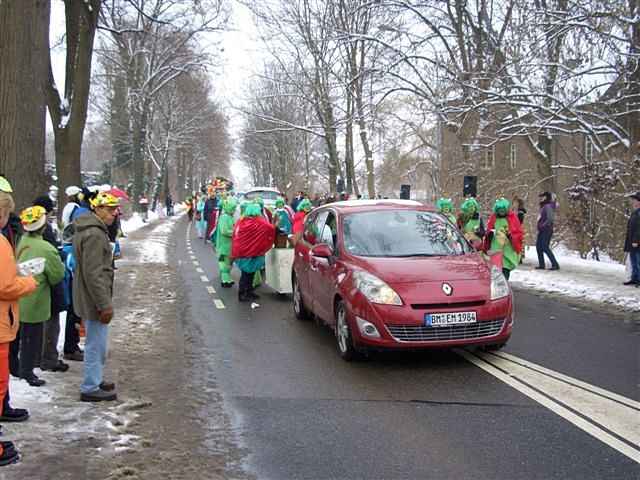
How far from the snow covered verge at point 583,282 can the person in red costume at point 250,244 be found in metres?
5.28

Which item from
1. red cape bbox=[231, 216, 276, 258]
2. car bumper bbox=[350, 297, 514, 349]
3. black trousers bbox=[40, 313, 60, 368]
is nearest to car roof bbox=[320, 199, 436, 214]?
car bumper bbox=[350, 297, 514, 349]

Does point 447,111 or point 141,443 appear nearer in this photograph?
point 141,443

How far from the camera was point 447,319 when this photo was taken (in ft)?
22.1

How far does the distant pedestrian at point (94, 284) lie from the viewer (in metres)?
5.50

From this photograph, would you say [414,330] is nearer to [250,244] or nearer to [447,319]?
[447,319]

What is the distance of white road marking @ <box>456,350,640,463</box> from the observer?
16.4 ft

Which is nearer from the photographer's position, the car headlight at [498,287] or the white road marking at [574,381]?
the white road marking at [574,381]

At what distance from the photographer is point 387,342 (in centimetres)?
675

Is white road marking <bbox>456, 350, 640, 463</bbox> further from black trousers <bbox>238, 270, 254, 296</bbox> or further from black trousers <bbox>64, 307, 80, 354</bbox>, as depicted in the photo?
black trousers <bbox>238, 270, 254, 296</bbox>

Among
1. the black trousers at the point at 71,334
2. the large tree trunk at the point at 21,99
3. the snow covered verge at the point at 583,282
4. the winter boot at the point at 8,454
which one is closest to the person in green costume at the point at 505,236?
the snow covered verge at the point at 583,282

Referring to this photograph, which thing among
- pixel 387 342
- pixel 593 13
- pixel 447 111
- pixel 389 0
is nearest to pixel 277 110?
pixel 389 0

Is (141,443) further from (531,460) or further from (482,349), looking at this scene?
(482,349)

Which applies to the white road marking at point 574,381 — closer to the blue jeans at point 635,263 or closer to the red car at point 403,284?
the red car at point 403,284

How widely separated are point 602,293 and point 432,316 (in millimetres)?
6656
